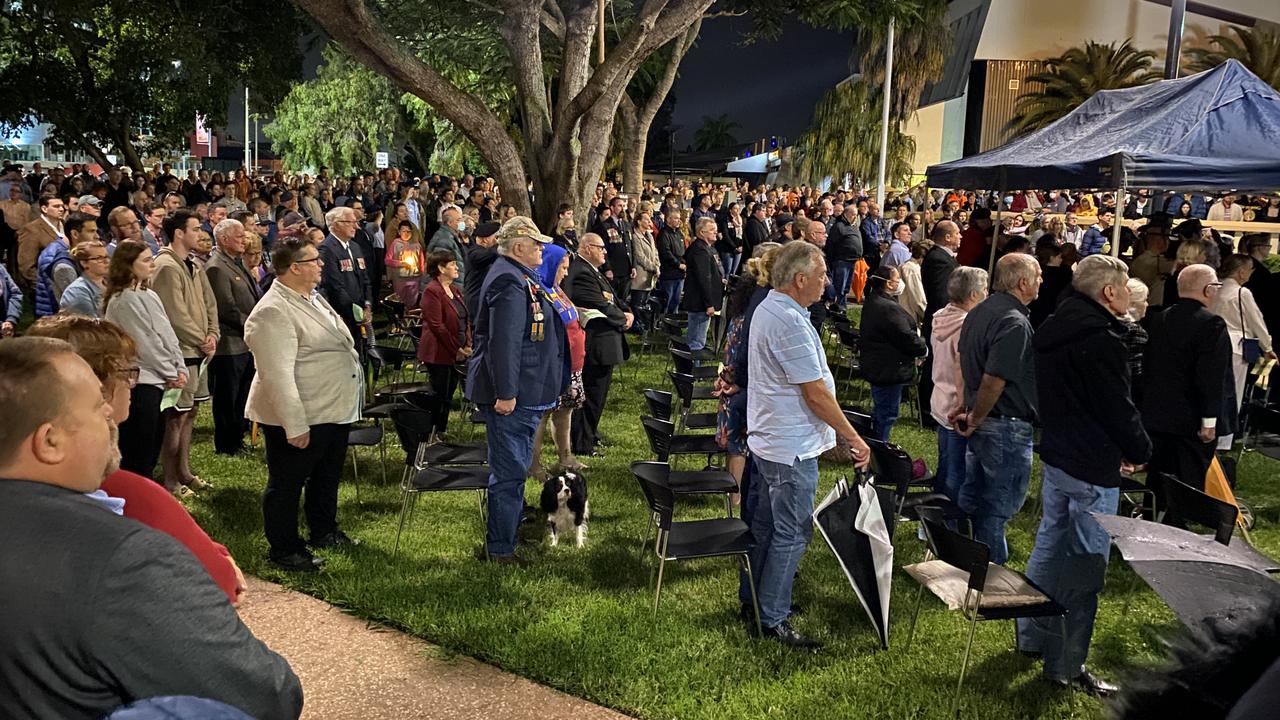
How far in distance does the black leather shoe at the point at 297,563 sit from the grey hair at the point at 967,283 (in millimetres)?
4225

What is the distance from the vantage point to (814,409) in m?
4.48

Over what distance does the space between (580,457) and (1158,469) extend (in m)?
4.33

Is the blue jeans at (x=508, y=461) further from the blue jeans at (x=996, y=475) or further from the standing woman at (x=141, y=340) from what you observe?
the blue jeans at (x=996, y=475)

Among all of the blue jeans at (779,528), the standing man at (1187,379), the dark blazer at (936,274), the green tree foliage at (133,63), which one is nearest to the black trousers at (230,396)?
the blue jeans at (779,528)

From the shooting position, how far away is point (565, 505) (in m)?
6.02

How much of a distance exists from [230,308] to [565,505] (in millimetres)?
3258

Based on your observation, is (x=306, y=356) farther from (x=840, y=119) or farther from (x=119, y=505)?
(x=840, y=119)

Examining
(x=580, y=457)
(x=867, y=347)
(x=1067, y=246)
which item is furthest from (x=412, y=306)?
(x=1067, y=246)

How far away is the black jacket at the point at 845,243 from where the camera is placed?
55.8 feet

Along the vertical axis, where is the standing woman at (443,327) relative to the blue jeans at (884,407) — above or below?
above

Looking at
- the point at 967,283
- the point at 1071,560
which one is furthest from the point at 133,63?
the point at 1071,560

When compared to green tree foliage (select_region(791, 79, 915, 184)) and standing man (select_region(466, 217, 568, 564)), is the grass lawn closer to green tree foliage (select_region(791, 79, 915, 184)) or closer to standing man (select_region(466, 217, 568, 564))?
standing man (select_region(466, 217, 568, 564))

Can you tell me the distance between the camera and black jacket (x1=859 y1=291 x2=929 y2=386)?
23.5ft

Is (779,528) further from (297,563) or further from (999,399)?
(297,563)
